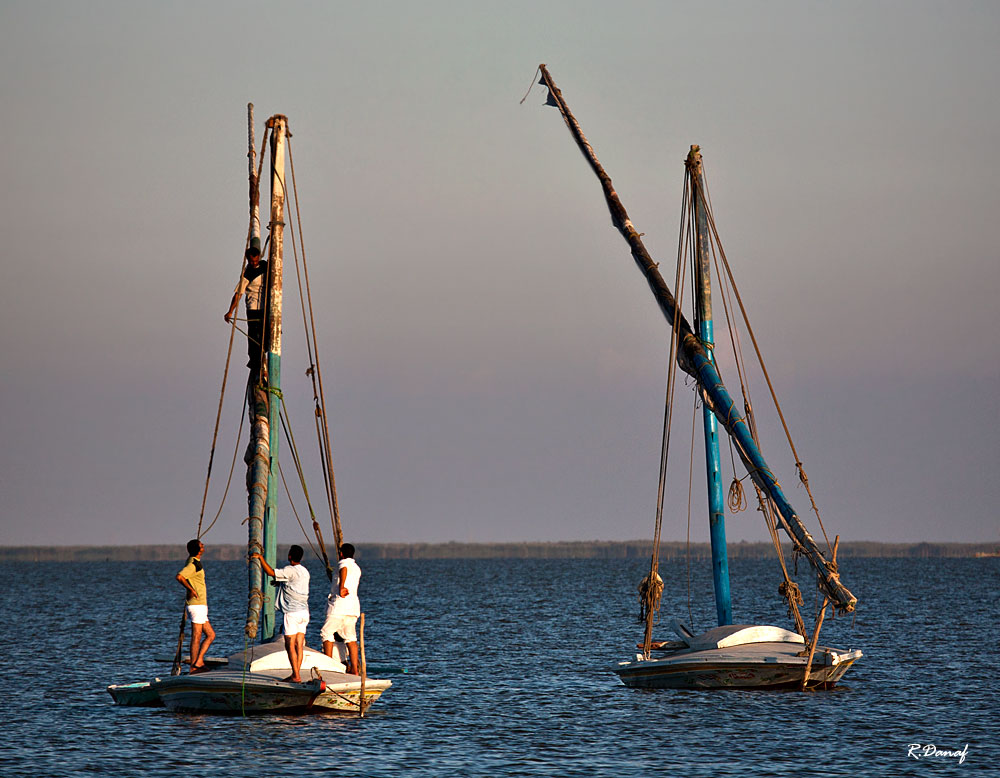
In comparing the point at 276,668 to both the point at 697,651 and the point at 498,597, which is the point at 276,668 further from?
the point at 498,597

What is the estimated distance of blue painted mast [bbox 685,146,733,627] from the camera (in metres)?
35.0

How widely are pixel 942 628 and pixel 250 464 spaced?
49.0m

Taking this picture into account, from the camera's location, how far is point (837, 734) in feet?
95.9

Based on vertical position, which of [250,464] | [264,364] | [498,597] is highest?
[264,364]

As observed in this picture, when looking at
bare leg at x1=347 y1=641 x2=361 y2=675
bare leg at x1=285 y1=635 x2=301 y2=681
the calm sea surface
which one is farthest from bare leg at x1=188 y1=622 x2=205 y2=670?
bare leg at x1=347 y1=641 x2=361 y2=675

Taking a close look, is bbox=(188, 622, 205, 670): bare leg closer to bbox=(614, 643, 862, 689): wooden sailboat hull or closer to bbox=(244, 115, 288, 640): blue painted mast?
bbox=(244, 115, 288, 640): blue painted mast

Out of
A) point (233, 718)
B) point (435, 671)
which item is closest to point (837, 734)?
point (233, 718)

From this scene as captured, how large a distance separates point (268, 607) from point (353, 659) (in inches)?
84.6

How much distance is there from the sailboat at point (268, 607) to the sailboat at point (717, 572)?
783 cm

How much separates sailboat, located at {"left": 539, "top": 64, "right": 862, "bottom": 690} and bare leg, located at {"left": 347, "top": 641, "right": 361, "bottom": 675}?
760cm

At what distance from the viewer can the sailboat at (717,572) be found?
31859 mm

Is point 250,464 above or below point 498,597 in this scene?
above

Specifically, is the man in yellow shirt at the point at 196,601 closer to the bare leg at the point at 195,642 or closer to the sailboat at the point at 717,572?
the bare leg at the point at 195,642

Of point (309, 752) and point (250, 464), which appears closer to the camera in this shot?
point (309, 752)
